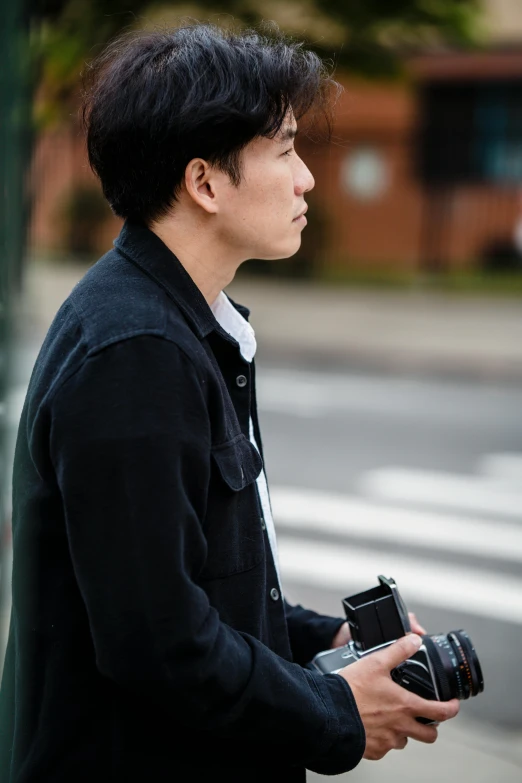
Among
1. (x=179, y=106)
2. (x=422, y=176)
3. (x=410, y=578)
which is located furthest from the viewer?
(x=422, y=176)

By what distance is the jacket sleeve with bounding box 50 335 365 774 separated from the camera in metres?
1.31

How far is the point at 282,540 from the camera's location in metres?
5.96

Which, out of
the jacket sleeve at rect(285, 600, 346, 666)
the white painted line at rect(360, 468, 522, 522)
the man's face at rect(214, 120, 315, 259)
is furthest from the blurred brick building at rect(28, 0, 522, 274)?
the man's face at rect(214, 120, 315, 259)

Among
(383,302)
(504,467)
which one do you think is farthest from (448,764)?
(383,302)

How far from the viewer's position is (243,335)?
171 cm

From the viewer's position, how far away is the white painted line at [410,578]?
16.6 feet

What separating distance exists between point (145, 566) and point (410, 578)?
4202 mm

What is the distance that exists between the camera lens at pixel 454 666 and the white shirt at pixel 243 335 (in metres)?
0.30

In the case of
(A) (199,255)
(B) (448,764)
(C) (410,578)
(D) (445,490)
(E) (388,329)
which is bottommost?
(B) (448,764)

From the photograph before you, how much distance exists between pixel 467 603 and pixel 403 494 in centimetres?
183

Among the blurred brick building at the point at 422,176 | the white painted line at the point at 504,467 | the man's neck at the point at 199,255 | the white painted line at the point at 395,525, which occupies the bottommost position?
the white painted line at the point at 395,525

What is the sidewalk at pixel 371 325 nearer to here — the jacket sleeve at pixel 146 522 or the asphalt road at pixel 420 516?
the asphalt road at pixel 420 516

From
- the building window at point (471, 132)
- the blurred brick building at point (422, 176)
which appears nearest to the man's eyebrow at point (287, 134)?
the blurred brick building at point (422, 176)

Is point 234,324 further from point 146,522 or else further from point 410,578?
point 410,578
